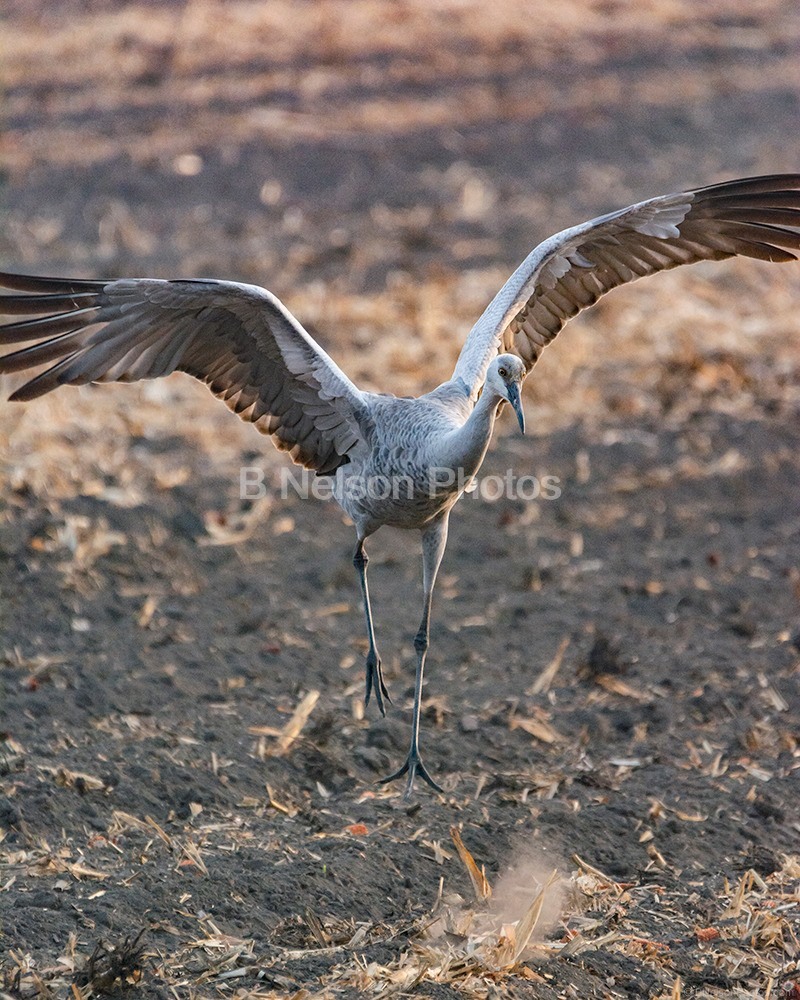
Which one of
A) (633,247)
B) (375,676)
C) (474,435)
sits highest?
(633,247)

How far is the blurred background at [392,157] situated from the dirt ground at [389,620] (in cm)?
6

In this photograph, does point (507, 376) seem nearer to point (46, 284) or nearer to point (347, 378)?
point (347, 378)

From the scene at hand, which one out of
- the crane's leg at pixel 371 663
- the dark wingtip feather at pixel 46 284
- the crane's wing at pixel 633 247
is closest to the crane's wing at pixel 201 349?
the dark wingtip feather at pixel 46 284

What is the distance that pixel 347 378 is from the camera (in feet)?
18.5

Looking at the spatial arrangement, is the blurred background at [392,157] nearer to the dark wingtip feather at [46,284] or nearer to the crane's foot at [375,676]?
the crane's foot at [375,676]

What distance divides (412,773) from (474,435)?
1.41 metres

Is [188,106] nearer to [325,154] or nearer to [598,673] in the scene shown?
[325,154]

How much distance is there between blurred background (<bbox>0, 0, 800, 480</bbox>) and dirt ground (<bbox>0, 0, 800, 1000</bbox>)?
6 cm

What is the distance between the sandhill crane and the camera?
504 centimetres

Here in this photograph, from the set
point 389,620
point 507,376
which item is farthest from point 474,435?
point 389,620

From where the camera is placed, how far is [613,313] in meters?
10.7

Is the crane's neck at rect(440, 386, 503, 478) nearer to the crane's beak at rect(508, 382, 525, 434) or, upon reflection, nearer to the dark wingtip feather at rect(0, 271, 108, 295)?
the crane's beak at rect(508, 382, 525, 434)

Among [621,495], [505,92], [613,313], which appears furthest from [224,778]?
[505,92]

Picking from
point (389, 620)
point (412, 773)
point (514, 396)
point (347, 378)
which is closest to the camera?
point (514, 396)
